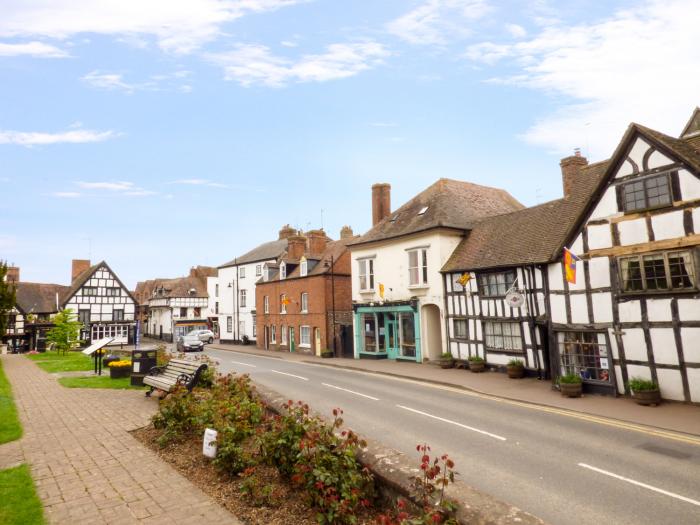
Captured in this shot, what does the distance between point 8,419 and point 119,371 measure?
7494 millimetres

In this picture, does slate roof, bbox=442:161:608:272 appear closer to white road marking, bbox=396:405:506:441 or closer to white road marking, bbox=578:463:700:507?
white road marking, bbox=396:405:506:441

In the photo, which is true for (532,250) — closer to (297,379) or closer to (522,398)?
(522,398)

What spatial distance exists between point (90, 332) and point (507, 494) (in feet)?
171

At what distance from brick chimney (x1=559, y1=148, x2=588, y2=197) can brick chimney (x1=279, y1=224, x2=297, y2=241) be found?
30016 millimetres

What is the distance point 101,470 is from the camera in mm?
7465

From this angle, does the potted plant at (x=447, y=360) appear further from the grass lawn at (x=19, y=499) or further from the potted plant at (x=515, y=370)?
the grass lawn at (x=19, y=499)

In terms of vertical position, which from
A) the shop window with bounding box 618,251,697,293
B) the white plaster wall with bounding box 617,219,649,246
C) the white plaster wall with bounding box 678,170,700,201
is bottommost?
the shop window with bounding box 618,251,697,293

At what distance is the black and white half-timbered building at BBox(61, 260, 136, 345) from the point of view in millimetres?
49375

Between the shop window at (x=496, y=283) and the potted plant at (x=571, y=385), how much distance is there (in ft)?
18.3

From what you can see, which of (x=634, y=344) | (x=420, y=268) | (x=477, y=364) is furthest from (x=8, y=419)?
(x=420, y=268)

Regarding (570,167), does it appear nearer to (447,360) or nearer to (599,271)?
(599,271)

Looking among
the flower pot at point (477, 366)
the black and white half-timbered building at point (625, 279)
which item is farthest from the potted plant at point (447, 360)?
the black and white half-timbered building at point (625, 279)

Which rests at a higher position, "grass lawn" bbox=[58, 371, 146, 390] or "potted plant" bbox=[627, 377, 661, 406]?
→ "grass lawn" bbox=[58, 371, 146, 390]

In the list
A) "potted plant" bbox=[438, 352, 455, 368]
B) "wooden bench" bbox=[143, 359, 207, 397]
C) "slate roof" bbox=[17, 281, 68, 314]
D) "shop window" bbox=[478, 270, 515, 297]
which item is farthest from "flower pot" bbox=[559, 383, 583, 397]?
"slate roof" bbox=[17, 281, 68, 314]
